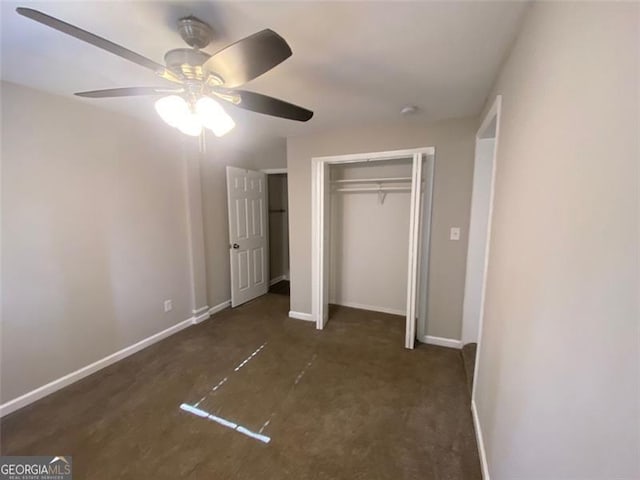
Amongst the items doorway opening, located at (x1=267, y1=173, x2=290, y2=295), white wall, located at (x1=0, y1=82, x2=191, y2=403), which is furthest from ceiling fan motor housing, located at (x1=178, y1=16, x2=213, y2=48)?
doorway opening, located at (x1=267, y1=173, x2=290, y2=295)

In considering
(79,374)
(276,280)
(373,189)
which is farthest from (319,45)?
(276,280)

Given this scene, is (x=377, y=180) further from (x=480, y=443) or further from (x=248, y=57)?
(x=480, y=443)

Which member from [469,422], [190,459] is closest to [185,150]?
[190,459]

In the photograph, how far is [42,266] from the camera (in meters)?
2.05

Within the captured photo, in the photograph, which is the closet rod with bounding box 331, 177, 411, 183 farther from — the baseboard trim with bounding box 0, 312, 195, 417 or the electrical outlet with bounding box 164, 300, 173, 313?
the baseboard trim with bounding box 0, 312, 195, 417

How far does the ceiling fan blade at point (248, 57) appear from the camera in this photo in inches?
38.0

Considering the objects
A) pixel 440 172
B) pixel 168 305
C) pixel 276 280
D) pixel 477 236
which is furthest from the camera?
pixel 276 280

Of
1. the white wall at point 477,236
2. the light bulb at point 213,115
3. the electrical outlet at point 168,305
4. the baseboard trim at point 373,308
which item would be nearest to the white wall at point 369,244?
the baseboard trim at point 373,308

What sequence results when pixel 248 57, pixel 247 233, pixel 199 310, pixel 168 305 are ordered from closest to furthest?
pixel 248 57 < pixel 168 305 < pixel 199 310 < pixel 247 233

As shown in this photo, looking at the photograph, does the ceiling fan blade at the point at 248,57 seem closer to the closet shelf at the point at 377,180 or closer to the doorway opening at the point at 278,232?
the closet shelf at the point at 377,180

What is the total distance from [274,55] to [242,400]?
88.8 inches

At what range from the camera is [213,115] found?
1396 millimetres

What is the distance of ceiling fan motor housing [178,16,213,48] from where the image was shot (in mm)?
1225

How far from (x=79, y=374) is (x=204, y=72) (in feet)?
8.73
